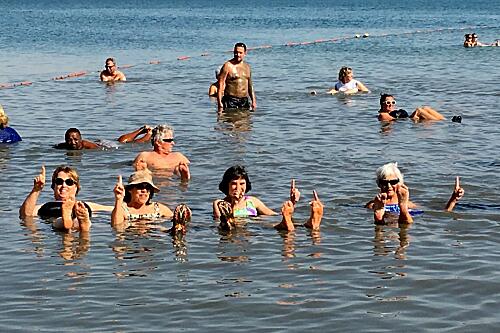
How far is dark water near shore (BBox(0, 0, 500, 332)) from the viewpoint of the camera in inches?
322

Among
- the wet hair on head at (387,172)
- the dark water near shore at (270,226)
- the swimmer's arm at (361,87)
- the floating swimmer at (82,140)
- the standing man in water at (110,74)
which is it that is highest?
the standing man in water at (110,74)

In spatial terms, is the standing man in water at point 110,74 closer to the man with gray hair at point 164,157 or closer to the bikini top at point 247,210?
the man with gray hair at point 164,157

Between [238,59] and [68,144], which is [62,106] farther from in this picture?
[68,144]

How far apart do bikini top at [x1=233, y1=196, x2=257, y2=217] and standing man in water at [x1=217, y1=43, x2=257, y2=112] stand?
9.07 meters

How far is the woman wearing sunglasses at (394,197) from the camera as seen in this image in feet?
34.9

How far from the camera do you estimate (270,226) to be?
11070 millimetres

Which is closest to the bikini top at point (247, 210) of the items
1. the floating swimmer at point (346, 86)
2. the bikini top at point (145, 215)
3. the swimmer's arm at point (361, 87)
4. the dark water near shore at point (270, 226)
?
the dark water near shore at point (270, 226)

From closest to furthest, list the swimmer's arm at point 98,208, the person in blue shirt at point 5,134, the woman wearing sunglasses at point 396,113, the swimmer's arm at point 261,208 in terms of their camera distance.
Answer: the swimmer's arm at point 261,208, the swimmer's arm at point 98,208, the person in blue shirt at point 5,134, the woman wearing sunglasses at point 396,113

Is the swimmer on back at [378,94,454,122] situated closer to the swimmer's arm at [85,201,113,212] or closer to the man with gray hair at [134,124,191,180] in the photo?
the man with gray hair at [134,124,191,180]

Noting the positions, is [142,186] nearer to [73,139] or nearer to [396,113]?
[73,139]

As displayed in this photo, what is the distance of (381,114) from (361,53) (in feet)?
67.8

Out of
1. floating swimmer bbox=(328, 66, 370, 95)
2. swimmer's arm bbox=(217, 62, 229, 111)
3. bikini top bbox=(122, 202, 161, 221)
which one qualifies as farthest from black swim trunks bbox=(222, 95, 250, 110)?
bikini top bbox=(122, 202, 161, 221)

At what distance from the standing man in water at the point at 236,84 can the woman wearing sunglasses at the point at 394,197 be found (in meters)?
9.35

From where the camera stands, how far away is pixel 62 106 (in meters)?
23.1
